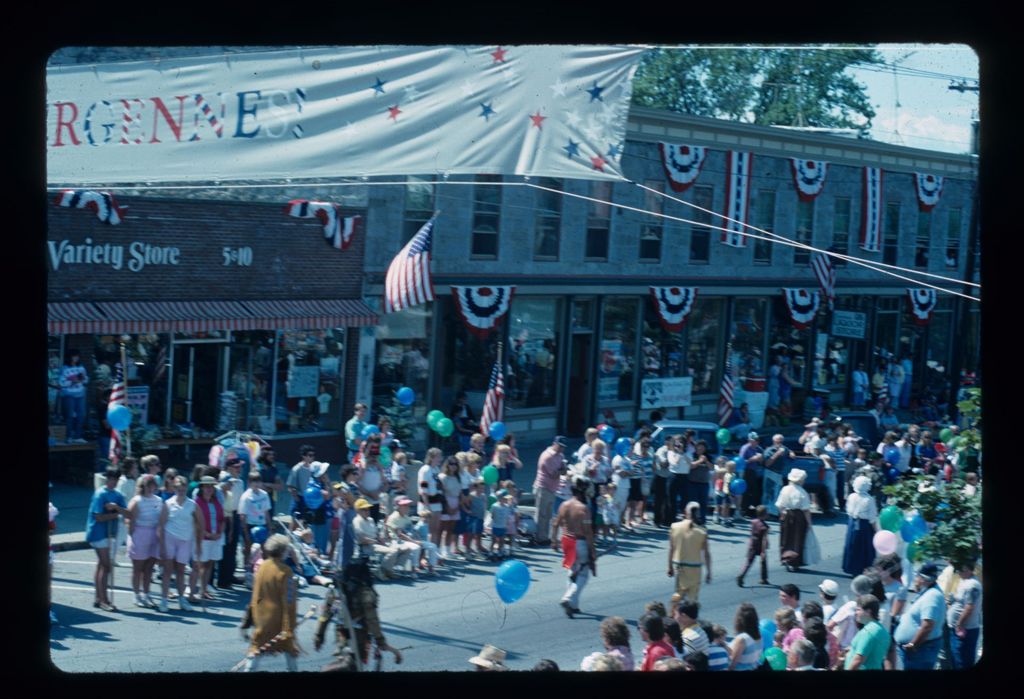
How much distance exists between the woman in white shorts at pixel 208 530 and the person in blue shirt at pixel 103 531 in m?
0.62

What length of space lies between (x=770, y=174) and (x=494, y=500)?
1183 cm

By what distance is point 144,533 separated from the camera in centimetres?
902

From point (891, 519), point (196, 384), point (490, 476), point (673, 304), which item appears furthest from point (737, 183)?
point (891, 519)

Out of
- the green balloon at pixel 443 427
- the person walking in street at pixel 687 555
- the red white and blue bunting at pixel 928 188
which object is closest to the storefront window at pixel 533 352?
the green balloon at pixel 443 427

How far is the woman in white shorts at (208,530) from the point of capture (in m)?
9.39

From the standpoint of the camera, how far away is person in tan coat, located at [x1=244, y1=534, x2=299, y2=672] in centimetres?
684

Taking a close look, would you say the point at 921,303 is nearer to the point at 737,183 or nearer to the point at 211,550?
the point at 737,183

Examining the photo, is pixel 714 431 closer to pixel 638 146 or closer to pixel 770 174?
pixel 638 146

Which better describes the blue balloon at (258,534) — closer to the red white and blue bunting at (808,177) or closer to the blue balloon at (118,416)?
the blue balloon at (118,416)

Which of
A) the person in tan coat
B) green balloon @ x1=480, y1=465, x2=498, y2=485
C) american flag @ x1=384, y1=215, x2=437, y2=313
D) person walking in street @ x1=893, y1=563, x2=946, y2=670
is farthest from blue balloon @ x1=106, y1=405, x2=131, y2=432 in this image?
person walking in street @ x1=893, y1=563, x2=946, y2=670

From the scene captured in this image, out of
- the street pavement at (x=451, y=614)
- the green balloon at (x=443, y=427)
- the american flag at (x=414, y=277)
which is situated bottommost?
the street pavement at (x=451, y=614)

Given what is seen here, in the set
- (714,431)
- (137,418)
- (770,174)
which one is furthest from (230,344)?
(770,174)

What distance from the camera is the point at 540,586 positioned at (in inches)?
416

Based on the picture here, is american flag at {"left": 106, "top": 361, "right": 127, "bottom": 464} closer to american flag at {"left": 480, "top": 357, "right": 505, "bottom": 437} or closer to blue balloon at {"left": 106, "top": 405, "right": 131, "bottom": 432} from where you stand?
blue balloon at {"left": 106, "top": 405, "right": 131, "bottom": 432}
